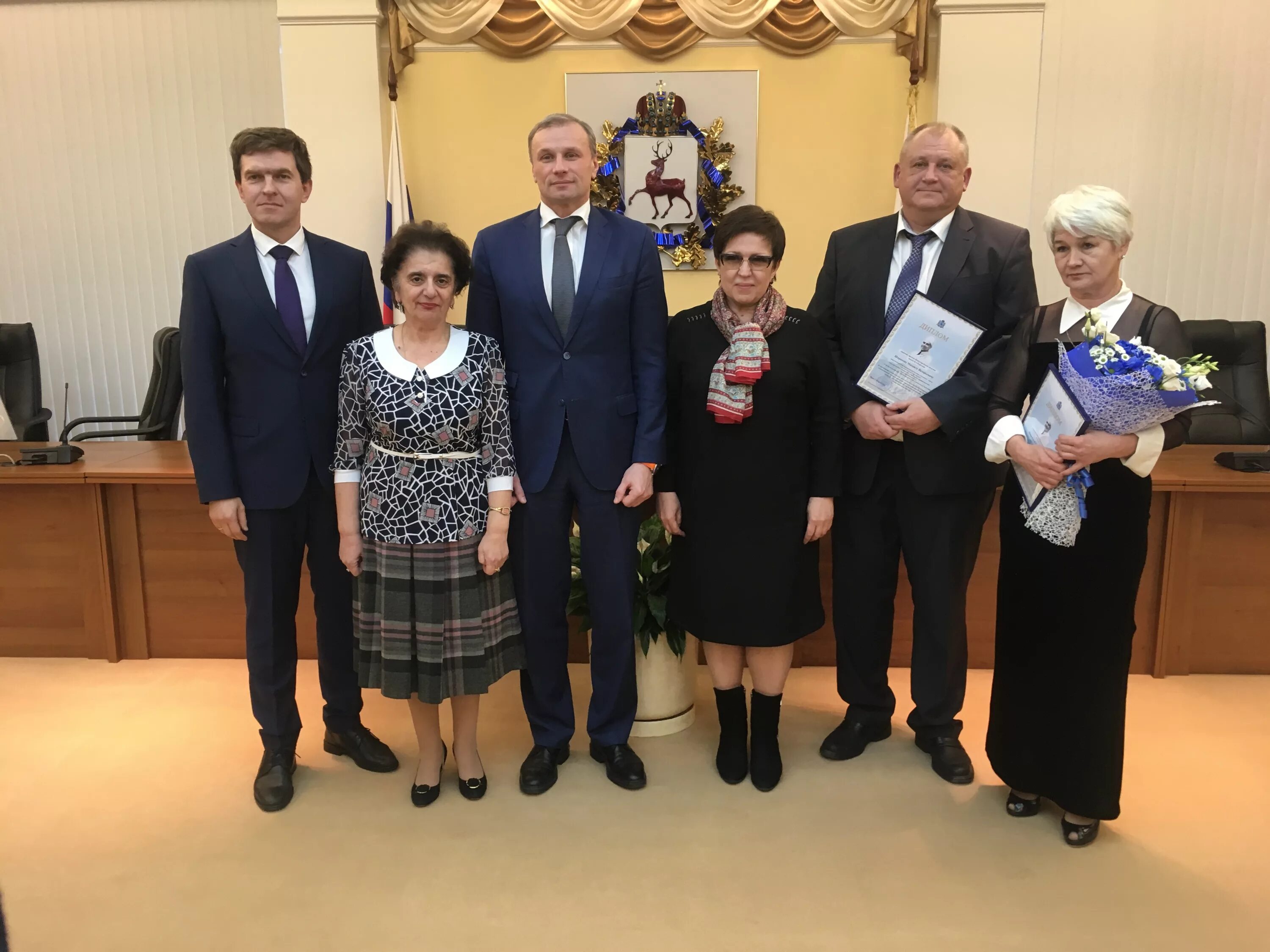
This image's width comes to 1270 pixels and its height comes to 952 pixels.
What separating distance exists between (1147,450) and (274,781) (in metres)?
2.15

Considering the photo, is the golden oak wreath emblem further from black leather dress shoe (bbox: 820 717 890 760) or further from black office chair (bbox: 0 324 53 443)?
black office chair (bbox: 0 324 53 443)

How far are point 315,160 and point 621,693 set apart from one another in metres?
3.59

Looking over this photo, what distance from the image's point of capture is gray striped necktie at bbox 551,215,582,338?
2104 mm

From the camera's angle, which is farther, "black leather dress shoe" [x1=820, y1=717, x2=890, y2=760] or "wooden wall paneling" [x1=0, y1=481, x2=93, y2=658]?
"wooden wall paneling" [x1=0, y1=481, x2=93, y2=658]

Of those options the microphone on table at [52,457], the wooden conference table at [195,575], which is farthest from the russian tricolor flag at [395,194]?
the wooden conference table at [195,575]

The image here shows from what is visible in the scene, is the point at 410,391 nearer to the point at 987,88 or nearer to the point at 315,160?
the point at 315,160

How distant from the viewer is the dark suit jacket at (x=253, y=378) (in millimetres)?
2057

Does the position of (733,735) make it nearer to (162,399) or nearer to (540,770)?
(540,770)

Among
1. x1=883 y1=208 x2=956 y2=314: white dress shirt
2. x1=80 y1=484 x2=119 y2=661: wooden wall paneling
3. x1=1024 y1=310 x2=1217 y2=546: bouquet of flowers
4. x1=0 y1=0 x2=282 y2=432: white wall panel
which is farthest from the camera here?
x1=0 y1=0 x2=282 y2=432: white wall panel

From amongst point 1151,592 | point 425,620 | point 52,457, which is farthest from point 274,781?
point 1151,592

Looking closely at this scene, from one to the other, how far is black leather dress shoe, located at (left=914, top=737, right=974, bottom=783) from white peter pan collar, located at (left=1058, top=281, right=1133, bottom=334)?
1.11m

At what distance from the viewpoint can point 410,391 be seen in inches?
77.0

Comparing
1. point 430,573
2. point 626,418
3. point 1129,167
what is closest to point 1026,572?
point 626,418

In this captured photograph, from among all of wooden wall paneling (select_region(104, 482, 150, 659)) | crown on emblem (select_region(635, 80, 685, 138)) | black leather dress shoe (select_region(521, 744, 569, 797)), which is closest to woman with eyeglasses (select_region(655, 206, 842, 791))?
black leather dress shoe (select_region(521, 744, 569, 797))
